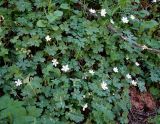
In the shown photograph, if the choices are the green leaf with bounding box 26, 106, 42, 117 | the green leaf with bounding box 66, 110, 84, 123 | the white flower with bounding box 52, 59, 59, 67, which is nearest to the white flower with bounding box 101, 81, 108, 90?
the green leaf with bounding box 66, 110, 84, 123

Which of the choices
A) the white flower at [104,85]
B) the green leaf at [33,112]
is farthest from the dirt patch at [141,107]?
the green leaf at [33,112]

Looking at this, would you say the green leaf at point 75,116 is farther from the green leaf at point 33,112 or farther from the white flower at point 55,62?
the white flower at point 55,62

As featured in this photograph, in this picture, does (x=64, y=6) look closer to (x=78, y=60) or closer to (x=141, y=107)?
(x=78, y=60)

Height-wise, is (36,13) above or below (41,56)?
above

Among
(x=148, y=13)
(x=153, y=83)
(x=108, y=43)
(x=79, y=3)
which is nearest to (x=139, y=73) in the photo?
(x=153, y=83)

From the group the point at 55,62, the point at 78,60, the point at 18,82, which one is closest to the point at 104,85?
the point at 78,60

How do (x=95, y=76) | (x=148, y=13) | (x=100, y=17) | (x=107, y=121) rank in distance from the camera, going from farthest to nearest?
1. (x=148, y=13)
2. (x=100, y=17)
3. (x=95, y=76)
4. (x=107, y=121)

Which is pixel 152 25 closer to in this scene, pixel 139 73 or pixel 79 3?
pixel 139 73

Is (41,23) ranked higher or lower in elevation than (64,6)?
lower
